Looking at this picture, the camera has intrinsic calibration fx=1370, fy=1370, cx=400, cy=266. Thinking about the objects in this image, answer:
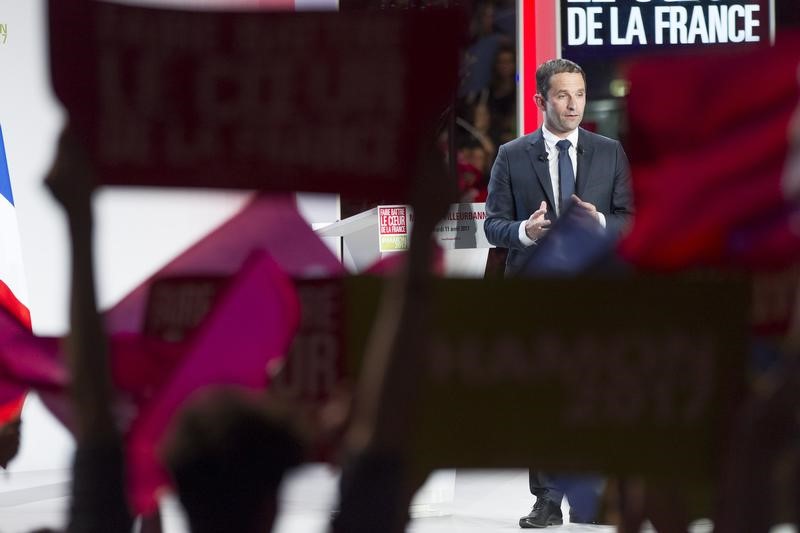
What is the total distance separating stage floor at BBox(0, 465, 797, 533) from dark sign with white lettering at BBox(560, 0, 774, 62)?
1.52 meters

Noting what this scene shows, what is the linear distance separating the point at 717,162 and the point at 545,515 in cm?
269

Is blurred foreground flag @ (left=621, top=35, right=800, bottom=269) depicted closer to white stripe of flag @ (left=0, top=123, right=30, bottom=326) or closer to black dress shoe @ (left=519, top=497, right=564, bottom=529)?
white stripe of flag @ (left=0, top=123, right=30, bottom=326)

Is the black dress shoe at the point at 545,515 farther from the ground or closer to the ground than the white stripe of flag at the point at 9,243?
closer to the ground

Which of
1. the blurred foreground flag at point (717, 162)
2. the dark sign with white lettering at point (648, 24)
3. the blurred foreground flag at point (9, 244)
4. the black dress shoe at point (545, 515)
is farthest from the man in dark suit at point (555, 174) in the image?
the dark sign with white lettering at point (648, 24)

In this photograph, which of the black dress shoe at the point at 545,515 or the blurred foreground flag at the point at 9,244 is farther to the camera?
the black dress shoe at the point at 545,515

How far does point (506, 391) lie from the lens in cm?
116

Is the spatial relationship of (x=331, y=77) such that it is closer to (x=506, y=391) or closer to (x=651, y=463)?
(x=506, y=391)

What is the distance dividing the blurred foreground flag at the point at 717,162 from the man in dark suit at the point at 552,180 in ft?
0.31

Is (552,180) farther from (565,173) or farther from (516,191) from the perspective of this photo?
(565,173)

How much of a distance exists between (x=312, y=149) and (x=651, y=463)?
15.5 inches

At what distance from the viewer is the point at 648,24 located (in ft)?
15.7

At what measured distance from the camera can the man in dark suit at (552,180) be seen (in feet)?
5.65

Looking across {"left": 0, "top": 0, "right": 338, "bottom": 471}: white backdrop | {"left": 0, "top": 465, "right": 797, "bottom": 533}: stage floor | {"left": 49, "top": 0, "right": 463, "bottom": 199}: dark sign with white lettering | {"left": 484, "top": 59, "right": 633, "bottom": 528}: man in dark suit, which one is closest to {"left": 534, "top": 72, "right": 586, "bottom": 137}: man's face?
{"left": 484, "top": 59, "right": 633, "bottom": 528}: man in dark suit

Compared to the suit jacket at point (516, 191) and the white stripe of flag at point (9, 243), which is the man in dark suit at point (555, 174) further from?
the white stripe of flag at point (9, 243)
